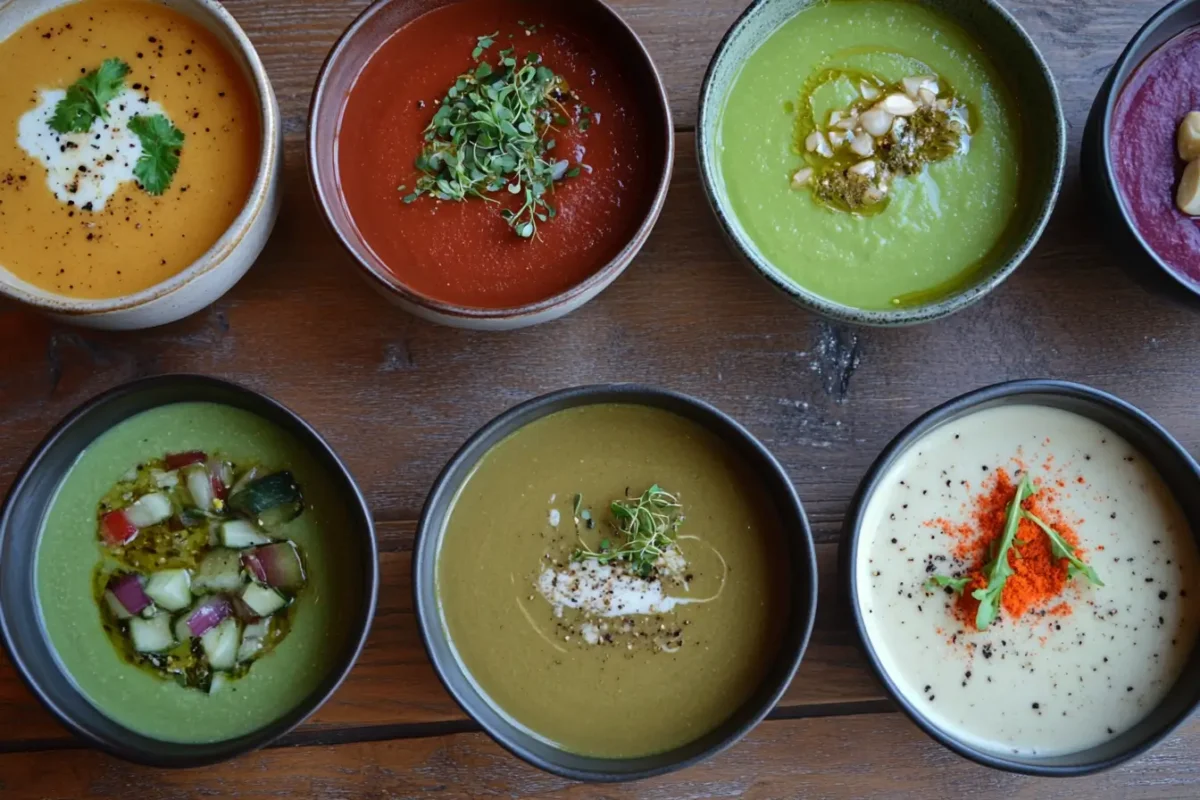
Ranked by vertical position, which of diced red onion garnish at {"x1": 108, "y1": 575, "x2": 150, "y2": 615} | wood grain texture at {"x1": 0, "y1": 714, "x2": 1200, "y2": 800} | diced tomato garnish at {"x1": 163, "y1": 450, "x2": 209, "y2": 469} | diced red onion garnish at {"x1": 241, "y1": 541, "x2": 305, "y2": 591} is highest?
diced tomato garnish at {"x1": 163, "y1": 450, "x2": 209, "y2": 469}

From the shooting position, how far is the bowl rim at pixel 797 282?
6.25 ft

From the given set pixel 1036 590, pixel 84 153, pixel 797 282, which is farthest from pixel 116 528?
pixel 1036 590

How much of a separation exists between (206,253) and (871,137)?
1215mm

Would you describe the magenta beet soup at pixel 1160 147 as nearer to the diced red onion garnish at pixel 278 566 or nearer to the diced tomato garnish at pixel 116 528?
the diced red onion garnish at pixel 278 566

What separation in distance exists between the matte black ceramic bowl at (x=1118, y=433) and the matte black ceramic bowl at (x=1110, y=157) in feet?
0.80

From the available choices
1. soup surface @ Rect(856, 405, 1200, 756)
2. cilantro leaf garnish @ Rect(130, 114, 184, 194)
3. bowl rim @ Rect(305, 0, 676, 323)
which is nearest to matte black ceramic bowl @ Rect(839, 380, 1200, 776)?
soup surface @ Rect(856, 405, 1200, 756)

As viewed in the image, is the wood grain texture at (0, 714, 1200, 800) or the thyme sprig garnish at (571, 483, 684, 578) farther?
the wood grain texture at (0, 714, 1200, 800)

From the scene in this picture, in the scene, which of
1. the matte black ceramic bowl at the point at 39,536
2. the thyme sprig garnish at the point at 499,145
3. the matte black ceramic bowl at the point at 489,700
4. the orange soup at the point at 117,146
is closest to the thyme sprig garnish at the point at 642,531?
the matte black ceramic bowl at the point at 489,700

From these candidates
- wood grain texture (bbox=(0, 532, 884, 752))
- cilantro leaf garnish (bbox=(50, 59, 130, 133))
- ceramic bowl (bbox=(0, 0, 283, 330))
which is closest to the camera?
ceramic bowl (bbox=(0, 0, 283, 330))

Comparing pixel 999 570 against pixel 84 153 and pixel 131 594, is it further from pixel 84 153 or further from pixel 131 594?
pixel 84 153

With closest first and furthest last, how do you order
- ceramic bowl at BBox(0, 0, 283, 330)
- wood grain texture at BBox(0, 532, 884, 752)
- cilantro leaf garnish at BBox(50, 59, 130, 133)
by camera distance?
ceramic bowl at BBox(0, 0, 283, 330) → cilantro leaf garnish at BBox(50, 59, 130, 133) → wood grain texture at BBox(0, 532, 884, 752)

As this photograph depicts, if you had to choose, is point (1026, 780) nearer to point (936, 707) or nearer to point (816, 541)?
point (936, 707)

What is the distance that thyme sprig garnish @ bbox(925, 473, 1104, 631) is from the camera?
1.93m

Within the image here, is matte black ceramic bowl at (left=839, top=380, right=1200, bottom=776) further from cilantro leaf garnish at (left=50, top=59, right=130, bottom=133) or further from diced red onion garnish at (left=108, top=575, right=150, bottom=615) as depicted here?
cilantro leaf garnish at (left=50, top=59, right=130, bottom=133)
